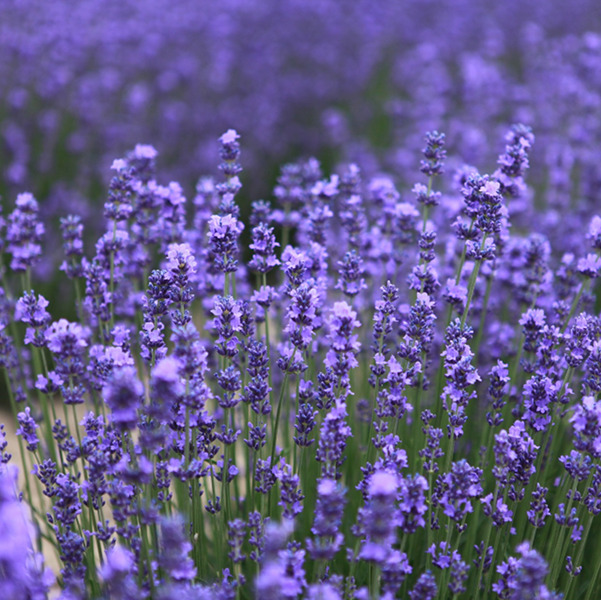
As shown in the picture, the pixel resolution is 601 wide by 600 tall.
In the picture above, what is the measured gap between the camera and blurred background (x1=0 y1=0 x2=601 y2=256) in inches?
237

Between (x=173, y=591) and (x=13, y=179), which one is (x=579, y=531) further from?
(x=13, y=179)

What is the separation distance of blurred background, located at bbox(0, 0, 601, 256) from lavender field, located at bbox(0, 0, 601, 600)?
51mm

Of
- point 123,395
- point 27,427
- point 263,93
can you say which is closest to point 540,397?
point 123,395

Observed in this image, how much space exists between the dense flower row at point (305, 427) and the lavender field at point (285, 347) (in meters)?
0.01

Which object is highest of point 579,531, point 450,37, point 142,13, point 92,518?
point 450,37

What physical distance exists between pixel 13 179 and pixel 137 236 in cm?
247

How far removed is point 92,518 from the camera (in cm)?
238

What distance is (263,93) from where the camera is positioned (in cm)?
809

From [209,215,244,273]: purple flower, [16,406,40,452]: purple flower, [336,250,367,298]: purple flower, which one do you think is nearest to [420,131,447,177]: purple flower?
[336,250,367,298]: purple flower

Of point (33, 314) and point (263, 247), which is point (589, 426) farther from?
point (33, 314)

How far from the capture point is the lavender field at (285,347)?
6.64ft

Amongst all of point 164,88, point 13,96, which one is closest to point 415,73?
point 164,88

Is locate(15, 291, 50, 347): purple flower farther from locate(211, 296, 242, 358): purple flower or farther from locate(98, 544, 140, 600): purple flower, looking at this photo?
locate(98, 544, 140, 600): purple flower

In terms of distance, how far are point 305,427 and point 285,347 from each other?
0.44m
